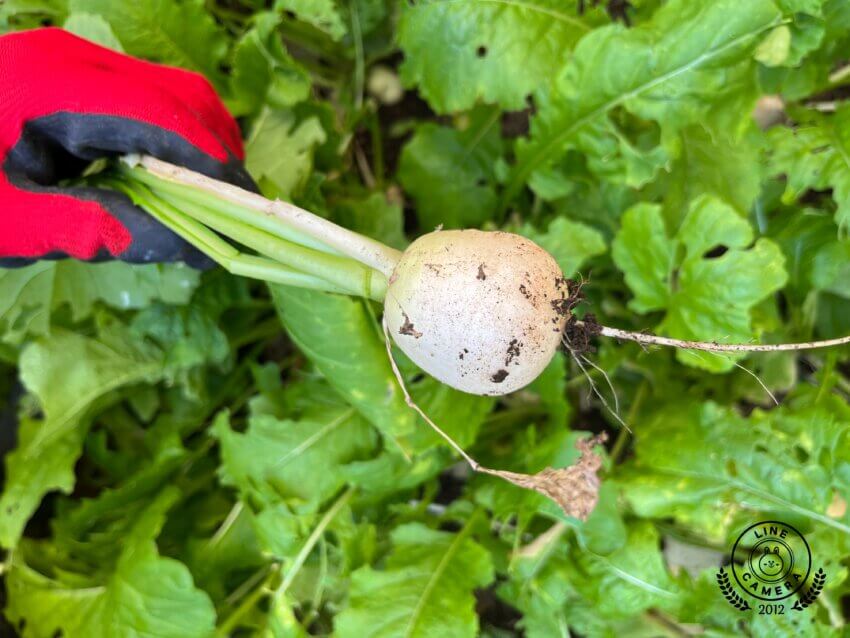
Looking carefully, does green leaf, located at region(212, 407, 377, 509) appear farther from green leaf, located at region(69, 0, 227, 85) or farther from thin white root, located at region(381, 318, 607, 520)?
green leaf, located at region(69, 0, 227, 85)

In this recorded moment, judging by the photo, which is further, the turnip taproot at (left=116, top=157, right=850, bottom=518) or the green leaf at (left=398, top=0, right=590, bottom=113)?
the green leaf at (left=398, top=0, right=590, bottom=113)

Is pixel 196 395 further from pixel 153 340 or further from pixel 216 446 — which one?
pixel 216 446

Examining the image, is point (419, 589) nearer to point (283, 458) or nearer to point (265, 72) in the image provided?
point (283, 458)

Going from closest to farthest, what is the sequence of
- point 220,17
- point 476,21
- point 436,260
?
point 436,260
point 476,21
point 220,17

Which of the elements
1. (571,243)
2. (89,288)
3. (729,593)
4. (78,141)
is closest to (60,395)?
(89,288)

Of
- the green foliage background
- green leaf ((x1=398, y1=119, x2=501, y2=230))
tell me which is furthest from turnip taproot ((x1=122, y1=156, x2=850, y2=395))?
green leaf ((x1=398, y1=119, x2=501, y2=230))

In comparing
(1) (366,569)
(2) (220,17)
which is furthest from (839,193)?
(2) (220,17)

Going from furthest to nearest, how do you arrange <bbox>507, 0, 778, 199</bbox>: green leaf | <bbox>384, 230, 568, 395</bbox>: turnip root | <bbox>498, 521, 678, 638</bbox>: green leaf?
<bbox>498, 521, 678, 638</bbox>: green leaf → <bbox>507, 0, 778, 199</bbox>: green leaf → <bbox>384, 230, 568, 395</bbox>: turnip root
